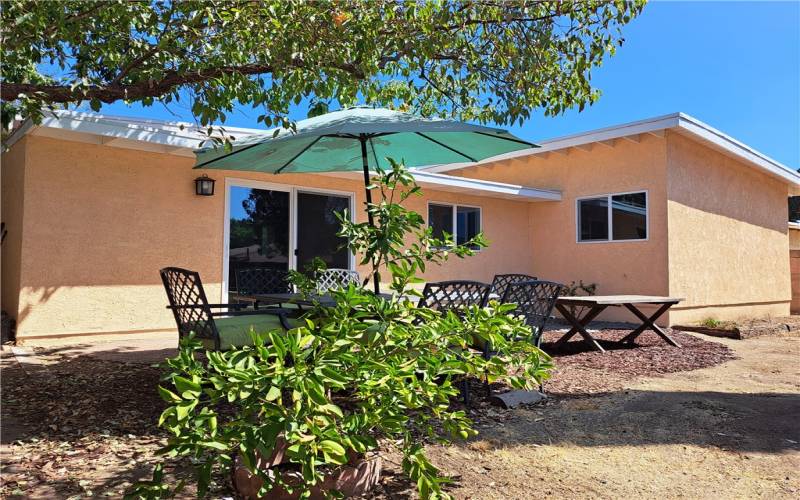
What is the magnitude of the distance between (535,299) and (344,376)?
3.05 m

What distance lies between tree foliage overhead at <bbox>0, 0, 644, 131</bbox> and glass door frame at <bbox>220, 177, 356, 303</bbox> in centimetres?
230

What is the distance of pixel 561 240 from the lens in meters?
10.9

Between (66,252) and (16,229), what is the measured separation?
765mm

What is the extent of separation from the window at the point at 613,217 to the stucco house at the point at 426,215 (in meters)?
0.03

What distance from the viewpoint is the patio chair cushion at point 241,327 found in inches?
146

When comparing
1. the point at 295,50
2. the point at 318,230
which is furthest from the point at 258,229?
the point at 295,50

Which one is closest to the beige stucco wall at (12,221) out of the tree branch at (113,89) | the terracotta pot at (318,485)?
the tree branch at (113,89)

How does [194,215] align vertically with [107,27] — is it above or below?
below

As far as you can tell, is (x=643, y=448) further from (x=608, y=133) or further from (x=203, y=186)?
(x=608, y=133)

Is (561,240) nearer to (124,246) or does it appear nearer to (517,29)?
(517,29)

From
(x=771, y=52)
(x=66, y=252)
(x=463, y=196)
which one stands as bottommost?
(x=66, y=252)

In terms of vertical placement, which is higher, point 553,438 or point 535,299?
point 535,299

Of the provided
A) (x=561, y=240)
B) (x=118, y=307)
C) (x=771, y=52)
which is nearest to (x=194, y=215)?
(x=118, y=307)

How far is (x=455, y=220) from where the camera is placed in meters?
10.3
